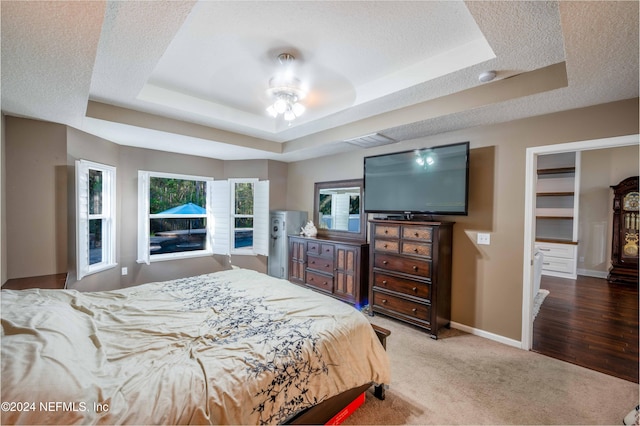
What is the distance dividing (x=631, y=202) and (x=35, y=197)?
8980mm

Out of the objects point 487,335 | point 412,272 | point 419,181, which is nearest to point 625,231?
point 487,335

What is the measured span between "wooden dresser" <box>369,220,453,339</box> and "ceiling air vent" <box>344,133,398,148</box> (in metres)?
1.08

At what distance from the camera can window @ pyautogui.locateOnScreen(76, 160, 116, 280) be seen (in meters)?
3.05

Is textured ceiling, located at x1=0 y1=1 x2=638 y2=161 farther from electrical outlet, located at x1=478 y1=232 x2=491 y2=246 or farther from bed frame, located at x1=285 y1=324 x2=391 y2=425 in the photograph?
bed frame, located at x1=285 y1=324 x2=391 y2=425

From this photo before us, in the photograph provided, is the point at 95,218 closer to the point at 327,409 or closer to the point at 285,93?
the point at 285,93

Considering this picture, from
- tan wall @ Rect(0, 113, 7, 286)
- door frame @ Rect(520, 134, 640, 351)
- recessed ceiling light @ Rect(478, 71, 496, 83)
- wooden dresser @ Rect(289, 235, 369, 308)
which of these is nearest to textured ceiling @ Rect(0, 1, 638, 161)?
recessed ceiling light @ Rect(478, 71, 496, 83)

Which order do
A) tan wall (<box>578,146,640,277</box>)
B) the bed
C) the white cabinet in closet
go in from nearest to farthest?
1. the bed
2. tan wall (<box>578,146,640,277</box>)
3. the white cabinet in closet

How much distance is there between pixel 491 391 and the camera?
203 cm

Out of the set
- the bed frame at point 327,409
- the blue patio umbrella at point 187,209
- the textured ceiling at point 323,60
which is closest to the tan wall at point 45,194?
the textured ceiling at point 323,60

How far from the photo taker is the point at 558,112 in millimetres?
2520

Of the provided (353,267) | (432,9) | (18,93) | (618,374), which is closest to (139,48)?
(18,93)

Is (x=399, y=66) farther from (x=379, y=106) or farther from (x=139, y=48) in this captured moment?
(x=139, y=48)

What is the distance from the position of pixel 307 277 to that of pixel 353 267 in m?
0.95

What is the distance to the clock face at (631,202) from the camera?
483 centimetres
